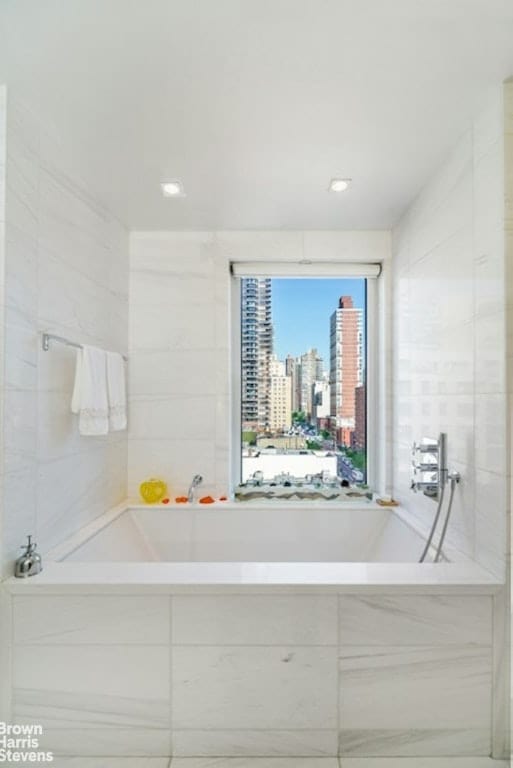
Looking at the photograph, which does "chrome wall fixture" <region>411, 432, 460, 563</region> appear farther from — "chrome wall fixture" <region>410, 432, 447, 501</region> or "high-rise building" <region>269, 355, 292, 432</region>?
"high-rise building" <region>269, 355, 292, 432</region>

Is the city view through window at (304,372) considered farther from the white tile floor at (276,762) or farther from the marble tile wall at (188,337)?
the white tile floor at (276,762)

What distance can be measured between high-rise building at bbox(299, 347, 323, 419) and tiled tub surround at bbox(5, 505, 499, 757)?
5.15 feet

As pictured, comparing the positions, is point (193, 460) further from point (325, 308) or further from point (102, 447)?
point (325, 308)

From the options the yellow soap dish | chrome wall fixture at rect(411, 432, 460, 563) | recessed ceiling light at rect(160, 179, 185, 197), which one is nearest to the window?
the yellow soap dish

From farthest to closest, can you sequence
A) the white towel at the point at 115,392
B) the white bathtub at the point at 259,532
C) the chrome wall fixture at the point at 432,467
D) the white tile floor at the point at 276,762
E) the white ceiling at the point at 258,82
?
the white bathtub at the point at 259,532, the white towel at the point at 115,392, the chrome wall fixture at the point at 432,467, the white tile floor at the point at 276,762, the white ceiling at the point at 258,82

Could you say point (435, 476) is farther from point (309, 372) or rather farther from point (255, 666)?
point (309, 372)

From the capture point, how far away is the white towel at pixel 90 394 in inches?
71.2

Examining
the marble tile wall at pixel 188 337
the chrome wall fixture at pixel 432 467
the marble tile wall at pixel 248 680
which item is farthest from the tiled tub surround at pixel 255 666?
the marble tile wall at pixel 188 337

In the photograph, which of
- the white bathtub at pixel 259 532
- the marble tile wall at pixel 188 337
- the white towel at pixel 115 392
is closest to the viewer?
the white towel at pixel 115 392

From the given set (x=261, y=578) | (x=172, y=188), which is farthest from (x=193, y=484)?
(x=172, y=188)

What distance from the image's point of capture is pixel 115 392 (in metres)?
2.15

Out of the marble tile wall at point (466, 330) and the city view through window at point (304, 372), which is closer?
the marble tile wall at point (466, 330)

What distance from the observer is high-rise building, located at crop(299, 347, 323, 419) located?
9.26ft

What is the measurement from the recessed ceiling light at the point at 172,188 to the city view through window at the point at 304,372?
2.59 feet
